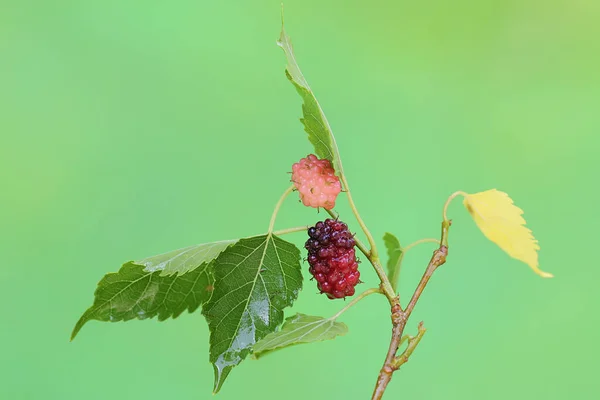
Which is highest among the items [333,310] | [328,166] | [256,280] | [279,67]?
[279,67]

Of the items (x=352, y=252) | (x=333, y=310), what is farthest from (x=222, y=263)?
(x=333, y=310)

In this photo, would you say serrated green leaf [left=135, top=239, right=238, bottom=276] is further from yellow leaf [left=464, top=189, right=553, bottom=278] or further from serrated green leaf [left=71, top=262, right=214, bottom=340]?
yellow leaf [left=464, top=189, right=553, bottom=278]

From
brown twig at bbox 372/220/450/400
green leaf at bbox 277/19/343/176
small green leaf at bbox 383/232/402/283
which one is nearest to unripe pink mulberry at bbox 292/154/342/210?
green leaf at bbox 277/19/343/176

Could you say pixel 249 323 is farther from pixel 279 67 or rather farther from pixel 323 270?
pixel 279 67

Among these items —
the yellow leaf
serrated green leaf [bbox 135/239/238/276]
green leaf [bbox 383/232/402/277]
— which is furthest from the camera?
green leaf [bbox 383/232/402/277]

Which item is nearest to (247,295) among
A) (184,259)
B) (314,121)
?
(184,259)

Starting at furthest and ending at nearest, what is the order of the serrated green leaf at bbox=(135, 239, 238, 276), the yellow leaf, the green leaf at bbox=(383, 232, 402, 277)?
the green leaf at bbox=(383, 232, 402, 277), the serrated green leaf at bbox=(135, 239, 238, 276), the yellow leaf

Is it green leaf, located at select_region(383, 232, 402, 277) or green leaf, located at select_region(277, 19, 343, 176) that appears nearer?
green leaf, located at select_region(277, 19, 343, 176)
